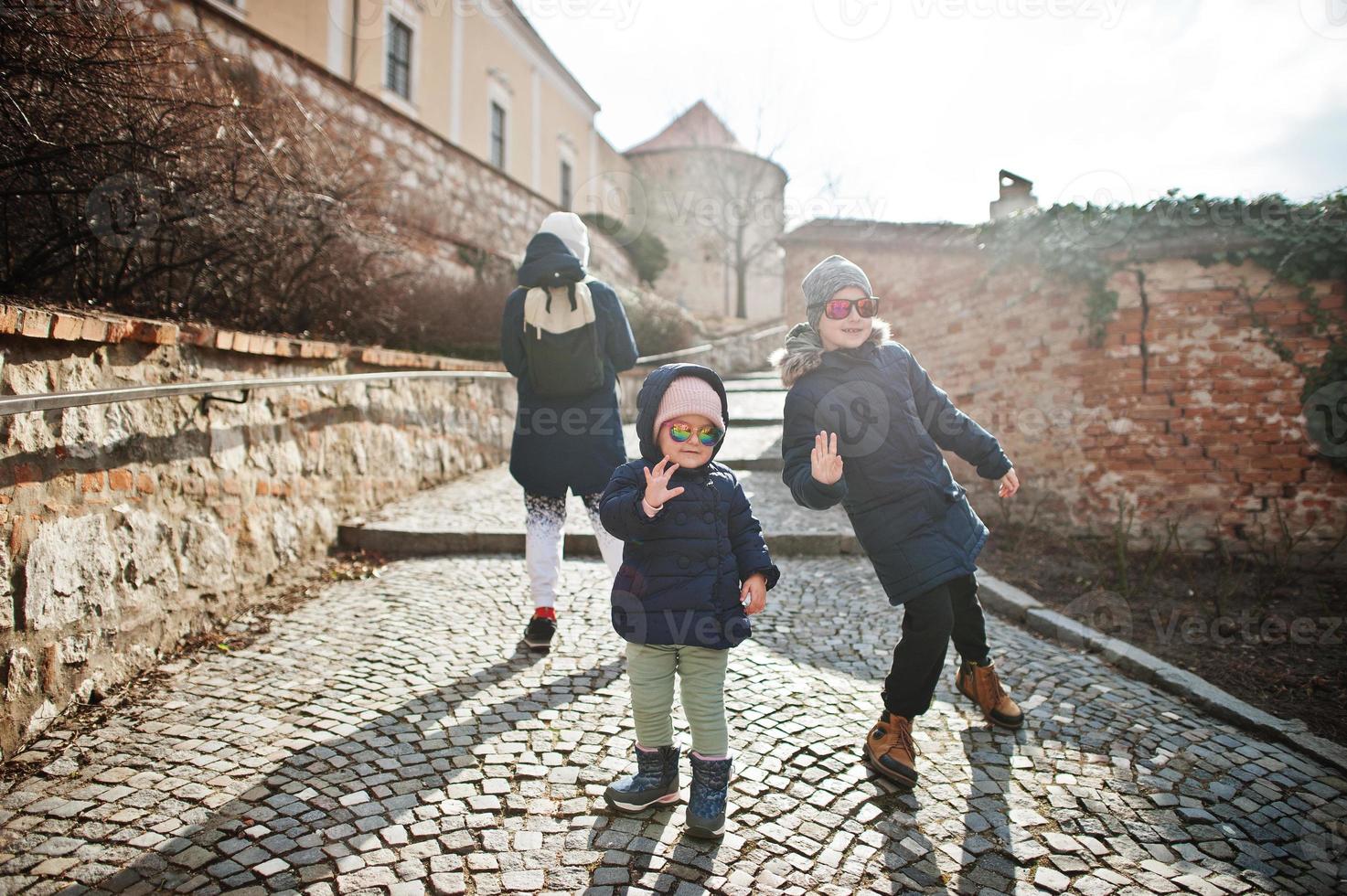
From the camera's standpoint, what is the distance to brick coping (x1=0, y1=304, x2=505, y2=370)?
2.62 m

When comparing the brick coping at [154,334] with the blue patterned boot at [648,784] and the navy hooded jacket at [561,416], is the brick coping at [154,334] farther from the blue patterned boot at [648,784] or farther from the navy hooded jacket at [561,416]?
the blue patterned boot at [648,784]

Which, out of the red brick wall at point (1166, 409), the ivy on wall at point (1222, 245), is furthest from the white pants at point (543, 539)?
the ivy on wall at point (1222, 245)

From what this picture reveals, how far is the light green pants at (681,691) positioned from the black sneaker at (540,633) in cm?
125

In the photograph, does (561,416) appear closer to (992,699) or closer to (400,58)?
(992,699)

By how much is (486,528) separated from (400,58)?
14.9m

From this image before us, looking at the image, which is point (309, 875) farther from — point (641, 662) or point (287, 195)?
point (287, 195)

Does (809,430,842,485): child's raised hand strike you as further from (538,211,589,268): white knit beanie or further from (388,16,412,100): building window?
(388,16,412,100): building window

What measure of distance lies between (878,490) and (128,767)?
2582 mm

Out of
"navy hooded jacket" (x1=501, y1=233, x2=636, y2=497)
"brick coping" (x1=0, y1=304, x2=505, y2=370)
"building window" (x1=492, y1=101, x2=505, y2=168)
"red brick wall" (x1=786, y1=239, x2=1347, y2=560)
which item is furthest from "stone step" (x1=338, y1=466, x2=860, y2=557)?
"building window" (x1=492, y1=101, x2=505, y2=168)

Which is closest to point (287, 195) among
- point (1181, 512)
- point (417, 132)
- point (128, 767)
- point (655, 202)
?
point (128, 767)

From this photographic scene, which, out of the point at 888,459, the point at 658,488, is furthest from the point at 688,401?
the point at 888,459

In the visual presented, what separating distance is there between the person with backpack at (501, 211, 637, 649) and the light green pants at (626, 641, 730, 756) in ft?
3.93

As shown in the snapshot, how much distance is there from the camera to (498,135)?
2083 cm

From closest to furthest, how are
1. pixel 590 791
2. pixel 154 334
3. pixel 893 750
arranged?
1. pixel 590 791
2. pixel 893 750
3. pixel 154 334
